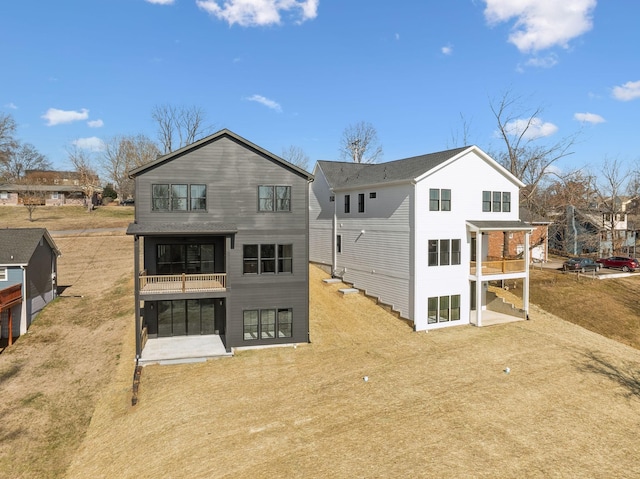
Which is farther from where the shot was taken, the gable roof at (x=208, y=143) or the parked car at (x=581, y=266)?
the parked car at (x=581, y=266)

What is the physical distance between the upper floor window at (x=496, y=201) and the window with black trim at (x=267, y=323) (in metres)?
15.4

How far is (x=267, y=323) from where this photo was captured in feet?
69.3

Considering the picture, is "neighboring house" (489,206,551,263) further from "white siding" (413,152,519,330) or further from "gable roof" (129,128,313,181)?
"gable roof" (129,128,313,181)

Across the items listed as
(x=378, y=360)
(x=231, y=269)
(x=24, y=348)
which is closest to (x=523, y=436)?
(x=378, y=360)

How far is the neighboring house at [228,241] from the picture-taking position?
20.1 m

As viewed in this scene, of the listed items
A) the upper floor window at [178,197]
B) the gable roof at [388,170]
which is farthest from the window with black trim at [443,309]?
the upper floor window at [178,197]

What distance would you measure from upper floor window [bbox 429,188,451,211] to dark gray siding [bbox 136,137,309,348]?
825 centimetres

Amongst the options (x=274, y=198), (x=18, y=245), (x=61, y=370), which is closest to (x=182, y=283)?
(x=274, y=198)

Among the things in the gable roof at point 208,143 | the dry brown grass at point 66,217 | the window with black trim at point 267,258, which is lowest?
the window with black trim at point 267,258

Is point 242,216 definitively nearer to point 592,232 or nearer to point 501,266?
point 501,266

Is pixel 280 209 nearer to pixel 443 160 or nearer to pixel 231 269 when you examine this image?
pixel 231 269

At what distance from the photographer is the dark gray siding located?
20219mm

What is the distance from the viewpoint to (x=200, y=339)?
2166 centimetres

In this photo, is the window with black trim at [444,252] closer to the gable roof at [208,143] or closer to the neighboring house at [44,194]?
the gable roof at [208,143]
